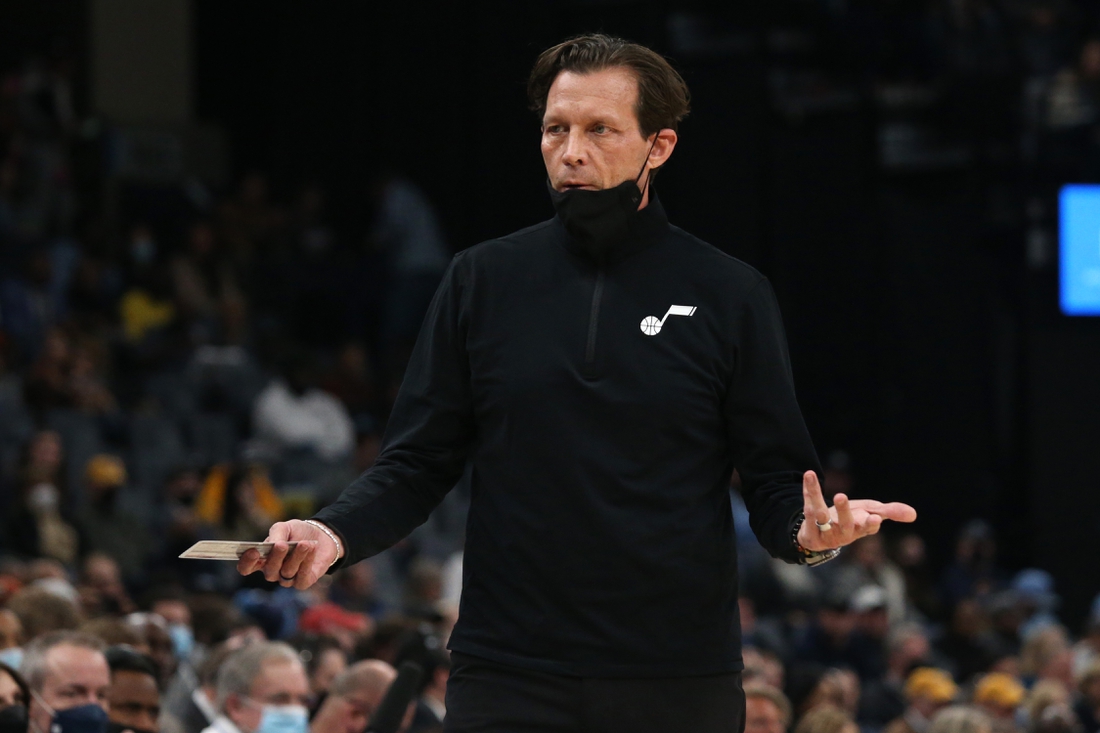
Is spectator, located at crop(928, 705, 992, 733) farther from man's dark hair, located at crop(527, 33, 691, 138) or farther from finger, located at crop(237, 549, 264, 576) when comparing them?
finger, located at crop(237, 549, 264, 576)

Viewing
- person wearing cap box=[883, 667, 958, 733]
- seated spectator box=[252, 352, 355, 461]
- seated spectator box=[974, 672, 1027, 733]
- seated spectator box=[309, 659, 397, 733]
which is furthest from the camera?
seated spectator box=[252, 352, 355, 461]

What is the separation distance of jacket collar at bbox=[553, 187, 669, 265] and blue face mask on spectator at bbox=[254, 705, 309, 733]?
2354 millimetres

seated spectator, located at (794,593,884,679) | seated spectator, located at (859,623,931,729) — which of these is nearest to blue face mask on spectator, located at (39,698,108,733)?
seated spectator, located at (859,623,931,729)

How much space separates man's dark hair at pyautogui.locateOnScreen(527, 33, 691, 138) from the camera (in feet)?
8.28

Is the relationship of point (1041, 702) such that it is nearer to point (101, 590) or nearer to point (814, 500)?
point (101, 590)

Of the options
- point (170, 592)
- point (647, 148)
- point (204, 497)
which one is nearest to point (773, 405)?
point (647, 148)

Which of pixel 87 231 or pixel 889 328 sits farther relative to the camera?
pixel 889 328

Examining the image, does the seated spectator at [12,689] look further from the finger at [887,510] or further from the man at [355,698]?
the finger at [887,510]

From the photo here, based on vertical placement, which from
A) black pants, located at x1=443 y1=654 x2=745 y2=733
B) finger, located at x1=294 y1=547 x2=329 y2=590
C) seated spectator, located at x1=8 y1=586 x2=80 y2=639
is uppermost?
finger, located at x1=294 y1=547 x2=329 y2=590

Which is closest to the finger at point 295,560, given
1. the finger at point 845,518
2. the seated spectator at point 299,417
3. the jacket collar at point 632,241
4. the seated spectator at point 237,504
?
the jacket collar at point 632,241

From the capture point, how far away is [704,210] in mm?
12977

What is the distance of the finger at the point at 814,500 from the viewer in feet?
7.44

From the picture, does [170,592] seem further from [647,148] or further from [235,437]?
[647,148]

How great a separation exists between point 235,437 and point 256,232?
2.95 meters
